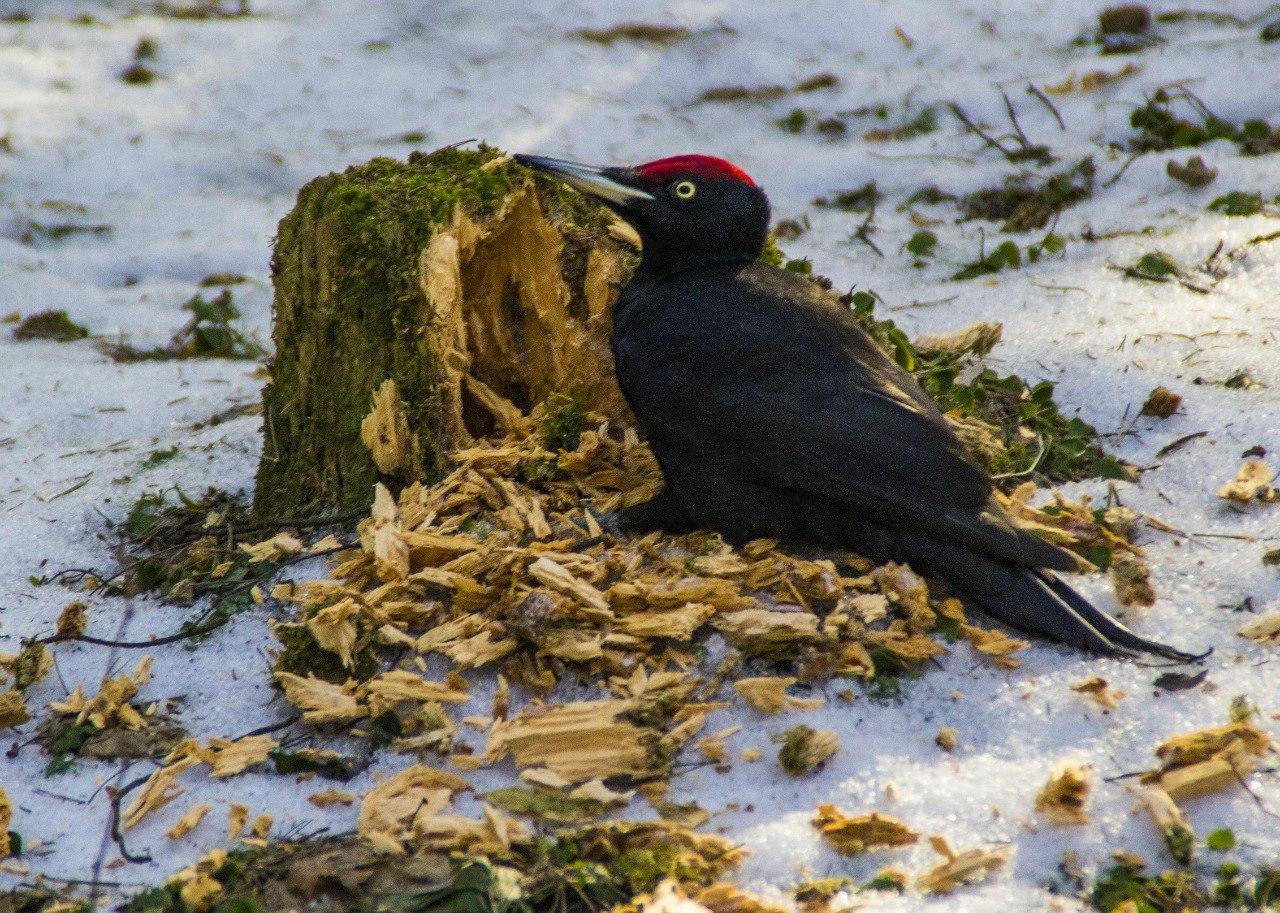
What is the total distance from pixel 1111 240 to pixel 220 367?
391cm

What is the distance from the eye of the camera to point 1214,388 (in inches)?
181

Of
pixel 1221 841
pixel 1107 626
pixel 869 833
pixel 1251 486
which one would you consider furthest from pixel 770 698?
pixel 1251 486

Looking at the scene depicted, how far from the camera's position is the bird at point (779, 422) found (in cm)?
356

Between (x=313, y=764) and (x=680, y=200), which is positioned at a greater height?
(x=680, y=200)

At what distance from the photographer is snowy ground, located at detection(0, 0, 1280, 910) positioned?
309 centimetres

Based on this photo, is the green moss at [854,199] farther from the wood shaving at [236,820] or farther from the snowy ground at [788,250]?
the wood shaving at [236,820]

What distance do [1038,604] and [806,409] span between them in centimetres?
80

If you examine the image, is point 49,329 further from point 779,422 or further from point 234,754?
point 779,422

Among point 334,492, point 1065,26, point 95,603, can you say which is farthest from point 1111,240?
point 95,603

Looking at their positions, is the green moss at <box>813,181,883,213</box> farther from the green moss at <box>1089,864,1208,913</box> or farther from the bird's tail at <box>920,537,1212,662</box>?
the green moss at <box>1089,864,1208,913</box>

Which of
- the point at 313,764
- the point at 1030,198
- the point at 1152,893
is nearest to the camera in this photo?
the point at 1152,893

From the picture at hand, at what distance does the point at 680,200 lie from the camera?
411cm

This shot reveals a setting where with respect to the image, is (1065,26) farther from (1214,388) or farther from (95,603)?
(95,603)

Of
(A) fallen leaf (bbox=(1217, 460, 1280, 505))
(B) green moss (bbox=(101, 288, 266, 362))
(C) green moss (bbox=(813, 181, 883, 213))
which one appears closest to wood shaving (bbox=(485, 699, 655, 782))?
(A) fallen leaf (bbox=(1217, 460, 1280, 505))
